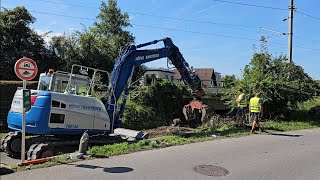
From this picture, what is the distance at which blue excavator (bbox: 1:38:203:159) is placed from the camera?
10641 mm

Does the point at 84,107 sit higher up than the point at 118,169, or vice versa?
the point at 84,107

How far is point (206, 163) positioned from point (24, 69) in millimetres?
→ 5081

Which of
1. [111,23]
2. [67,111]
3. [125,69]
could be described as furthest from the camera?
[111,23]

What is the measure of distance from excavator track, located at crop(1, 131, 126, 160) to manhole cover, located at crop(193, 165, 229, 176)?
413cm

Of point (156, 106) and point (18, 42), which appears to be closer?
point (156, 106)

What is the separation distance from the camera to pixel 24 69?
343 inches

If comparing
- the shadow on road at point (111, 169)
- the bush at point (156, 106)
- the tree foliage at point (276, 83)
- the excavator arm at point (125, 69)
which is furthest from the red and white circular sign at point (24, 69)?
the tree foliage at point (276, 83)

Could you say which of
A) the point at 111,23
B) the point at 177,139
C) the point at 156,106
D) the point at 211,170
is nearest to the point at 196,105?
the point at 177,139

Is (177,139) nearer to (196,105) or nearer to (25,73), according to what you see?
(196,105)

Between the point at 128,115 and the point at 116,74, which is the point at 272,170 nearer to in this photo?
the point at 116,74

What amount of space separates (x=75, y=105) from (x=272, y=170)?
20.1 ft

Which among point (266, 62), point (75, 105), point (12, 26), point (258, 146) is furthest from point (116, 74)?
point (12, 26)

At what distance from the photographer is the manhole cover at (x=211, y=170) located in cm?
833

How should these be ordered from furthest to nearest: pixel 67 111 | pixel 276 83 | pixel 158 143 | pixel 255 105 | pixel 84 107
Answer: pixel 276 83 < pixel 255 105 < pixel 158 143 < pixel 84 107 < pixel 67 111
